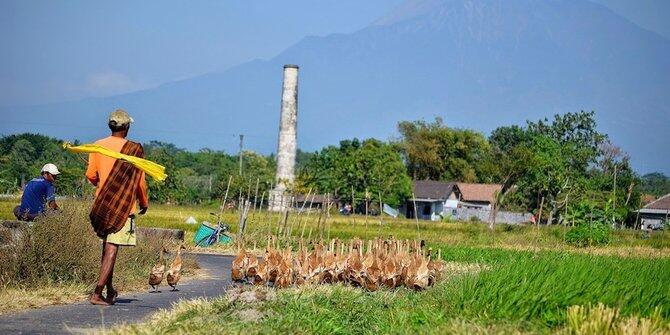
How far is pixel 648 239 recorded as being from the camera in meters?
40.3

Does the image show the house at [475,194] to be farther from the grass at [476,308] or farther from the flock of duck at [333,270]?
the grass at [476,308]

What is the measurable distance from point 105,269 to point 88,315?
856 mm

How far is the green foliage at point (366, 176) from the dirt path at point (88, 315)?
254ft

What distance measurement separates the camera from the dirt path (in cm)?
986

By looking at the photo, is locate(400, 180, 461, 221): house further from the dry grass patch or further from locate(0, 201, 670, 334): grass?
locate(0, 201, 670, 334): grass

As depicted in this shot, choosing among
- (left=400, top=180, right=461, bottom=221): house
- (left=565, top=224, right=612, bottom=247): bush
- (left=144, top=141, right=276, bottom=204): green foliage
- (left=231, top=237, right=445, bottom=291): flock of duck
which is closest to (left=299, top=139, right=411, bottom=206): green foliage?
(left=144, top=141, right=276, bottom=204): green foliage

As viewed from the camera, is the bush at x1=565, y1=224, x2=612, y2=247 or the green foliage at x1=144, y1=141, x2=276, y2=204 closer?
the bush at x1=565, y1=224, x2=612, y2=247

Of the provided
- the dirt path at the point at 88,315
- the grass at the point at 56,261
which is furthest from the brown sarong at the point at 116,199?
the grass at the point at 56,261

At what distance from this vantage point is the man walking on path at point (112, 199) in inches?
459

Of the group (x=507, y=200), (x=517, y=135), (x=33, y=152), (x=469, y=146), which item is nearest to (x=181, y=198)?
(x=33, y=152)

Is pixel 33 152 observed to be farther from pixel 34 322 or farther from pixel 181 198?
pixel 34 322

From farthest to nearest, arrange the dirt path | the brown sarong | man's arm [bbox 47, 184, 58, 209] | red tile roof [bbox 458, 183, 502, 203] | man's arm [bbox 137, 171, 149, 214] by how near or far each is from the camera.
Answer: red tile roof [bbox 458, 183, 502, 203] < man's arm [bbox 47, 184, 58, 209] < man's arm [bbox 137, 171, 149, 214] < the brown sarong < the dirt path

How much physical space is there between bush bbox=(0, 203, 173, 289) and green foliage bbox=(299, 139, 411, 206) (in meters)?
77.1

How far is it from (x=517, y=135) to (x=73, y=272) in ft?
375
